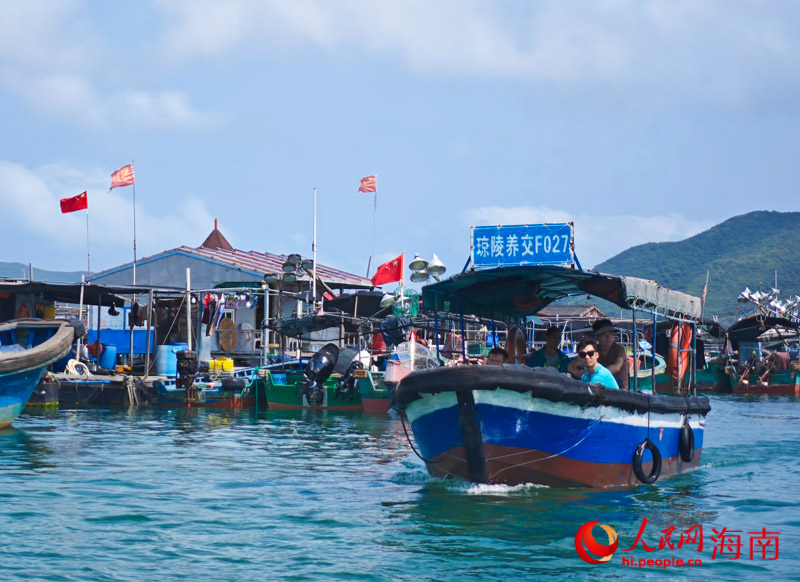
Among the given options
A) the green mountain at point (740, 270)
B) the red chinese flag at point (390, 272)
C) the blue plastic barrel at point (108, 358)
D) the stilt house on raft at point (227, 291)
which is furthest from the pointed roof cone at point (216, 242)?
the green mountain at point (740, 270)

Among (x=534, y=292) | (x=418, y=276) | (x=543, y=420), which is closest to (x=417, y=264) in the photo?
(x=418, y=276)

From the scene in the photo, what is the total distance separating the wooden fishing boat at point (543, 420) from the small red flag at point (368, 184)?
2644 cm

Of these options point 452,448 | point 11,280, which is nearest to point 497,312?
point 452,448

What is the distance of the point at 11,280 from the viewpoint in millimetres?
32375

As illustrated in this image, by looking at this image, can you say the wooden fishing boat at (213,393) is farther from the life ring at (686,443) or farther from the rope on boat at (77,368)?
the life ring at (686,443)

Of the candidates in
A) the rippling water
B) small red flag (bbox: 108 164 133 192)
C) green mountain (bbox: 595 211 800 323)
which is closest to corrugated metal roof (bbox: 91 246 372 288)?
small red flag (bbox: 108 164 133 192)

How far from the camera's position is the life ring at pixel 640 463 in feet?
41.0

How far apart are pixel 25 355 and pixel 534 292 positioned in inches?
442

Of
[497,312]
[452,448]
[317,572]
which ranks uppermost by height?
[497,312]

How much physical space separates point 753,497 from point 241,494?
702 cm

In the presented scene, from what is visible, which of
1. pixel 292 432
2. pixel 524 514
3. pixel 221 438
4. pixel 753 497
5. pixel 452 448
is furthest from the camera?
pixel 292 432

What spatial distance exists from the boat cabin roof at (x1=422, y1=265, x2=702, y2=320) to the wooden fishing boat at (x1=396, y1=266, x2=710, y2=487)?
4cm

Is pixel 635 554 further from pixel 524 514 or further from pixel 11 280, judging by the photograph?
pixel 11 280

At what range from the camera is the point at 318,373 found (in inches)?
1142
